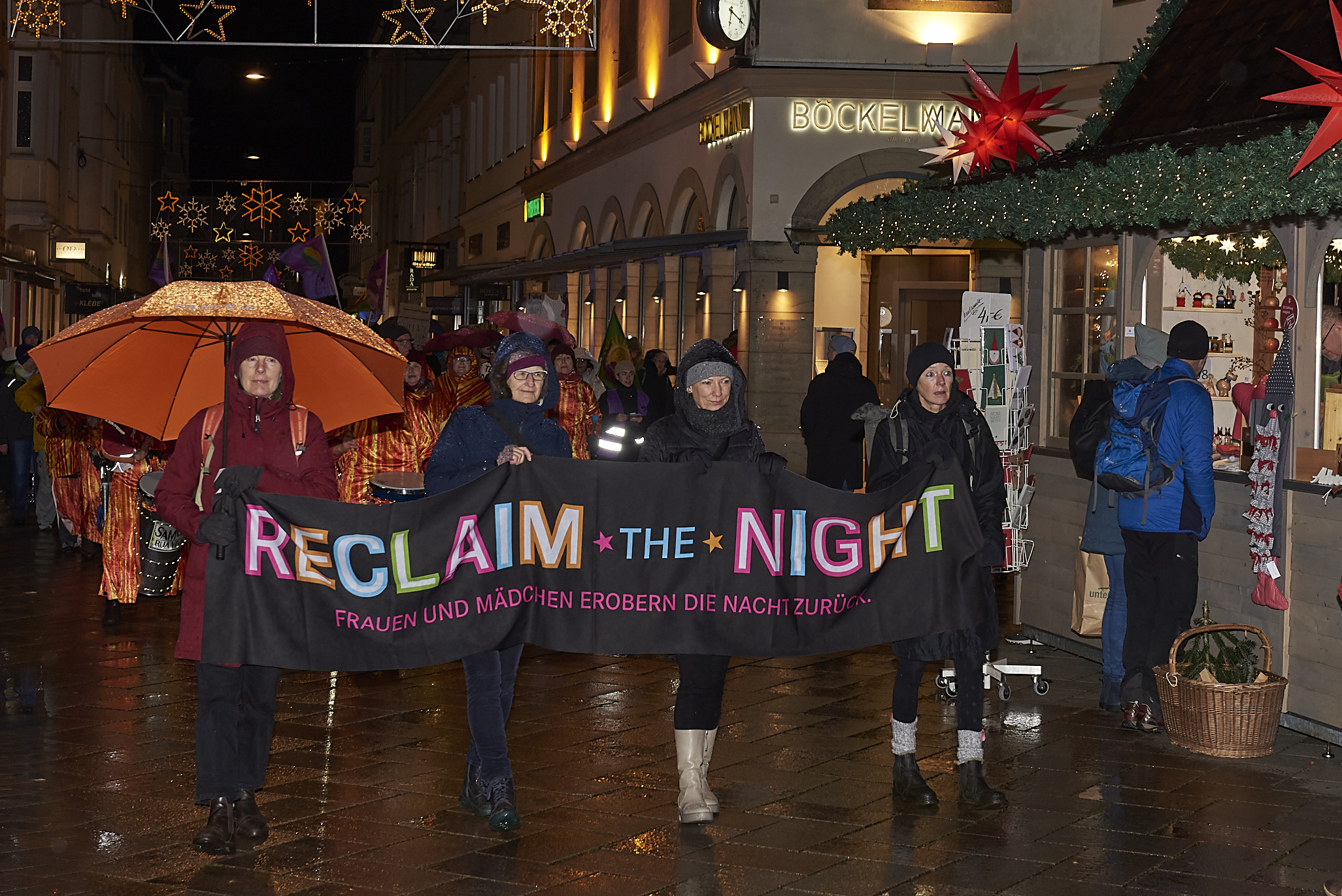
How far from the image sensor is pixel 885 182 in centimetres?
2284

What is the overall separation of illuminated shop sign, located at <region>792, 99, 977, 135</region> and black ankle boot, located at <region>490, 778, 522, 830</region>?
1636 cm

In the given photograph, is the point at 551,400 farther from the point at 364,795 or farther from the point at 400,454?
the point at 400,454

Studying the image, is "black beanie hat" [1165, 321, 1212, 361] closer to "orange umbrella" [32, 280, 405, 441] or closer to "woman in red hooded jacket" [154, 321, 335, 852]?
"orange umbrella" [32, 280, 405, 441]

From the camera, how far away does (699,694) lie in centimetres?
618

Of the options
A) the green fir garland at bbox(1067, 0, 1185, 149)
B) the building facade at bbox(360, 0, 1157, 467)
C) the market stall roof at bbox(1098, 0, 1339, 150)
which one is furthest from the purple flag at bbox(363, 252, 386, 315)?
the market stall roof at bbox(1098, 0, 1339, 150)

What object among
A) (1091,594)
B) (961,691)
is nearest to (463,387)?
(1091,594)

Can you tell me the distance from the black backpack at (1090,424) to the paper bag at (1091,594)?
2.25 ft

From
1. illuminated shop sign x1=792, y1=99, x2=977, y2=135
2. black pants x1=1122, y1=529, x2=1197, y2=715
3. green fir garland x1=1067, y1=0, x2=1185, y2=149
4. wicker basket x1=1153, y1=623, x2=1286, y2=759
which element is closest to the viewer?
wicker basket x1=1153, y1=623, x2=1286, y2=759

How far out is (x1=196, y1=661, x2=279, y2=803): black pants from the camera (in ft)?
19.1

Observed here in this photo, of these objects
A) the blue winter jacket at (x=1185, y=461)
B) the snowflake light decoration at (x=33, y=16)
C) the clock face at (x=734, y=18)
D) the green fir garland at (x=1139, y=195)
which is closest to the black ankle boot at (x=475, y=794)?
the blue winter jacket at (x=1185, y=461)

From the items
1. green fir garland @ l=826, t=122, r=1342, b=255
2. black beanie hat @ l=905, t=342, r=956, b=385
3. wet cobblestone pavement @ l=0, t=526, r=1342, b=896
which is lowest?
wet cobblestone pavement @ l=0, t=526, r=1342, b=896

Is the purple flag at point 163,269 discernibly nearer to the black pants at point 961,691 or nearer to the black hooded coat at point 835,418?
the black hooded coat at point 835,418

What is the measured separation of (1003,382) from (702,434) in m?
3.82

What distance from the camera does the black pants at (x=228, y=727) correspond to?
19.1 feet
